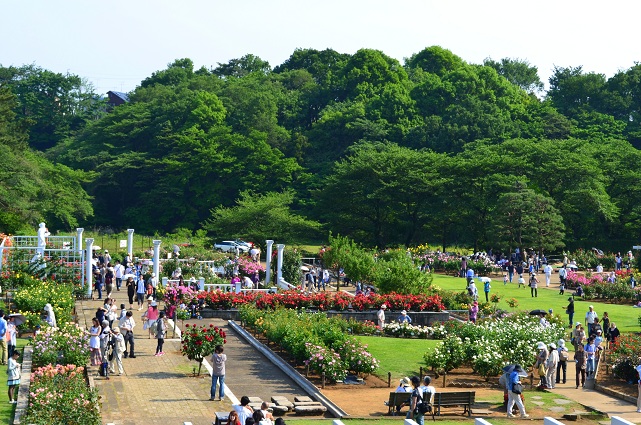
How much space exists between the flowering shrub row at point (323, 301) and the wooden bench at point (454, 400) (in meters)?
13.1

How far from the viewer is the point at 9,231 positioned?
5491 centimetres

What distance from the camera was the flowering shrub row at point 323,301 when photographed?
118ft

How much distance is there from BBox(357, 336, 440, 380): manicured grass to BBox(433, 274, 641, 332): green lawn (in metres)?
8.25

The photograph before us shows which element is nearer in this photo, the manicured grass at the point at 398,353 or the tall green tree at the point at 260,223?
the manicured grass at the point at 398,353

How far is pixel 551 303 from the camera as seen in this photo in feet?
138

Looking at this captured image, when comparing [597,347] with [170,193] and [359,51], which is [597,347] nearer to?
[170,193]

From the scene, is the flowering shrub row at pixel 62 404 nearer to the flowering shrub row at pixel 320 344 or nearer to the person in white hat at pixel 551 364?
the flowering shrub row at pixel 320 344

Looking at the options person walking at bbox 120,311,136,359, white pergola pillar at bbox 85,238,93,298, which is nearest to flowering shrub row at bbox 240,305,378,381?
person walking at bbox 120,311,136,359

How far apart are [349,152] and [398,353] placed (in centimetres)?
5220

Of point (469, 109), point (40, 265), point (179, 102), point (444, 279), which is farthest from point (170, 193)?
point (40, 265)

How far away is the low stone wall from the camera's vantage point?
117 ft

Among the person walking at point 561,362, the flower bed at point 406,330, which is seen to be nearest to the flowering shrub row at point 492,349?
the person walking at point 561,362

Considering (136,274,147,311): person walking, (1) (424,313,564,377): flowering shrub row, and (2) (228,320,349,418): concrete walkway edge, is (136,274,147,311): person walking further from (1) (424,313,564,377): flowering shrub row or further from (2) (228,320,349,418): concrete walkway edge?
(1) (424,313,564,377): flowering shrub row

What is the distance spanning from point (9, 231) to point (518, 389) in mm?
38731
